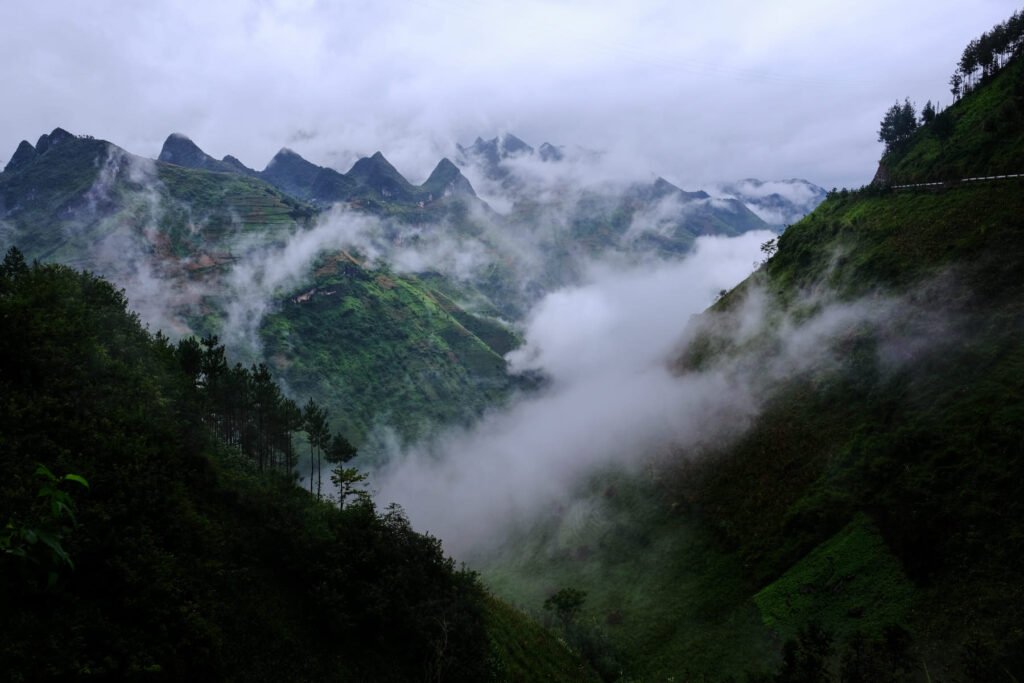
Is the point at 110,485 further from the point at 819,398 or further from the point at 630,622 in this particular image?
the point at 819,398

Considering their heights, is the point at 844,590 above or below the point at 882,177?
below

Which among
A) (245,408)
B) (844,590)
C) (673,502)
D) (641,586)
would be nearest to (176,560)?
(245,408)

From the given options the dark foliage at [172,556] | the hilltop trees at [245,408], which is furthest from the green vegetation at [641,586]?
the hilltop trees at [245,408]

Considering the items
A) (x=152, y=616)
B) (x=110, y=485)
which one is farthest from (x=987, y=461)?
(x=110, y=485)

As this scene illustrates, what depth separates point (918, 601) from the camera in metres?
50.7

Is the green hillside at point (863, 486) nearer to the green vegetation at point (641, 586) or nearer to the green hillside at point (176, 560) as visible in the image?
the green vegetation at point (641, 586)

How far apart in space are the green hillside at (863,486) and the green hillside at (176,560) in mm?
29631

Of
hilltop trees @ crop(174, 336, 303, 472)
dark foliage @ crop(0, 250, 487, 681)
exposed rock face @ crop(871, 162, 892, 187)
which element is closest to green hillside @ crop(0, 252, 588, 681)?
dark foliage @ crop(0, 250, 487, 681)

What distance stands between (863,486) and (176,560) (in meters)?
75.2

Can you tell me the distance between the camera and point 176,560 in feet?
99.2

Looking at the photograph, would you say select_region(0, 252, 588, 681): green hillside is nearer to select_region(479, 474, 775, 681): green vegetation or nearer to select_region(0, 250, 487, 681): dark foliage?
select_region(0, 250, 487, 681): dark foliage

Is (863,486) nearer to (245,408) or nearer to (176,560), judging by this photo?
(176,560)

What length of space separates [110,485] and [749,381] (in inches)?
4108

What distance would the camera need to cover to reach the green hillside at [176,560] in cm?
2420
